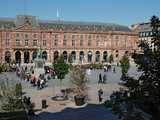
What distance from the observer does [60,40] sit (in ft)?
288

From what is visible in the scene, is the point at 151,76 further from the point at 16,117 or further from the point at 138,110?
the point at 16,117

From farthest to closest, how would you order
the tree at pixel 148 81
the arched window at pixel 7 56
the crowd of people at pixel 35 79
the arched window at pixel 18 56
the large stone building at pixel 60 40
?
the arched window at pixel 18 56 → the large stone building at pixel 60 40 → the arched window at pixel 7 56 → the crowd of people at pixel 35 79 → the tree at pixel 148 81

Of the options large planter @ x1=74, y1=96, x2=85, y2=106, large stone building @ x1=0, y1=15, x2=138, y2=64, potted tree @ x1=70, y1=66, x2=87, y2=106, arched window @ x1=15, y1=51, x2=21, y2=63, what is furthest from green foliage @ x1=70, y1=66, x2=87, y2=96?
arched window @ x1=15, y1=51, x2=21, y2=63

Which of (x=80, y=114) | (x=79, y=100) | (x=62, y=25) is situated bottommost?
(x=80, y=114)

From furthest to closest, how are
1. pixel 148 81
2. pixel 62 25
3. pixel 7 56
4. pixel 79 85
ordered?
pixel 62 25 → pixel 7 56 → pixel 79 85 → pixel 148 81

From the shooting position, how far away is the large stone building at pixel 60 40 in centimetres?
8181

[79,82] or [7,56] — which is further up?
[7,56]

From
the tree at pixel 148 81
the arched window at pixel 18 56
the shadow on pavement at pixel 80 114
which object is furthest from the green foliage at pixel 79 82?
the arched window at pixel 18 56

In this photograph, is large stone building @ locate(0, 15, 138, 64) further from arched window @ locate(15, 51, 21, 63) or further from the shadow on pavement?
the shadow on pavement

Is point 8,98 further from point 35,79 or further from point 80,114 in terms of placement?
point 35,79

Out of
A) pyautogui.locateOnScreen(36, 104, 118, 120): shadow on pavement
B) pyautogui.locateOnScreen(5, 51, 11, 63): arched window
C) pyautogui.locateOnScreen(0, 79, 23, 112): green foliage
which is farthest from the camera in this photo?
pyautogui.locateOnScreen(5, 51, 11, 63): arched window

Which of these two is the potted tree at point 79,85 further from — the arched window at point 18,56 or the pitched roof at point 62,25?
the pitched roof at point 62,25

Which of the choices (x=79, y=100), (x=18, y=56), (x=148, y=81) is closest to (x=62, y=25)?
(x=18, y=56)

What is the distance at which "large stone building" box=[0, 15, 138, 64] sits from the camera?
81812 mm
